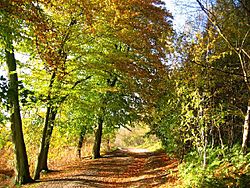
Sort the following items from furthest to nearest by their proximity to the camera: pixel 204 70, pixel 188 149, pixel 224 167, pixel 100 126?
pixel 100 126, pixel 188 149, pixel 204 70, pixel 224 167

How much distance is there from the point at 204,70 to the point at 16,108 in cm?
650

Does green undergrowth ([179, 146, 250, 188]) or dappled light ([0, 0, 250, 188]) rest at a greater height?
dappled light ([0, 0, 250, 188])

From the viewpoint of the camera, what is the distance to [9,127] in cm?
1118

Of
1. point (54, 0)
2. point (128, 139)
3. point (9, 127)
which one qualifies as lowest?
point (128, 139)

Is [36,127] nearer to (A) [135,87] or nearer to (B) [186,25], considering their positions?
(A) [135,87]

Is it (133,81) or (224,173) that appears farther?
(133,81)

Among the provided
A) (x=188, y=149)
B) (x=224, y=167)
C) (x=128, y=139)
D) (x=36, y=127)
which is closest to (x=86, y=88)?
(x=36, y=127)

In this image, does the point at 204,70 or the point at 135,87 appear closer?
the point at 204,70

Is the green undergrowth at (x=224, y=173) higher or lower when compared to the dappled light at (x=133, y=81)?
lower

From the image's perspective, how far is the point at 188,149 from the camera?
→ 11938mm

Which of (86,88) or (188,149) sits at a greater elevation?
(86,88)

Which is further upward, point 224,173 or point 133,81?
point 133,81

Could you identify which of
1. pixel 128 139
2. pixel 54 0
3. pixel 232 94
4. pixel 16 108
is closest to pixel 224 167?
pixel 232 94

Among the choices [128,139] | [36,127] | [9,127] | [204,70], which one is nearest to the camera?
[204,70]
